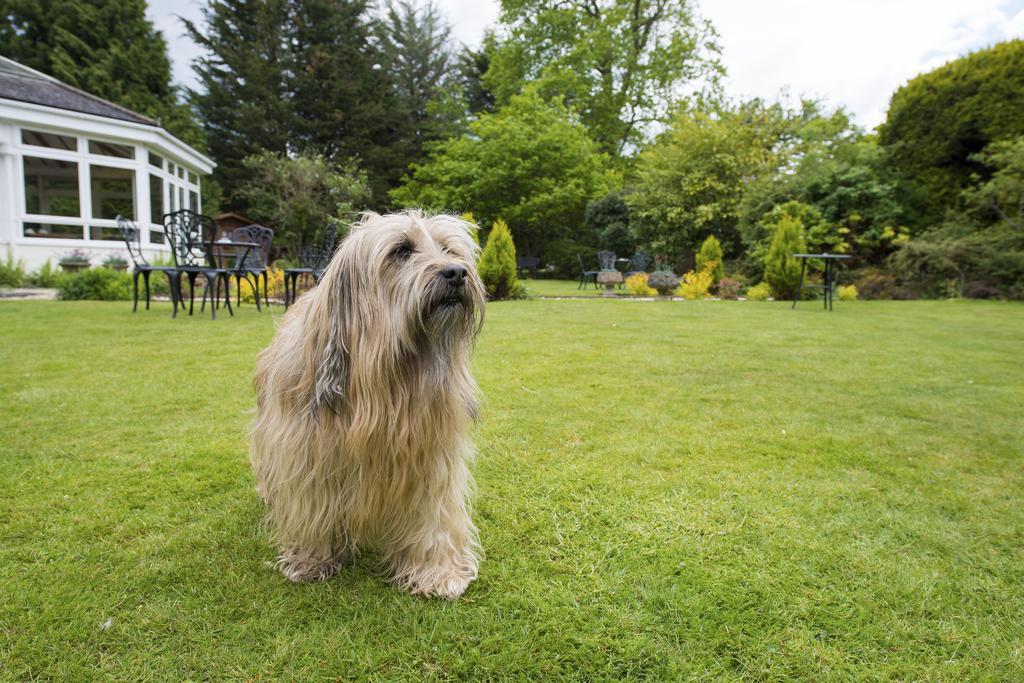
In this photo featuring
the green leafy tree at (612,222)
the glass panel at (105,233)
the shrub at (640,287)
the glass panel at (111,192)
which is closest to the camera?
the shrub at (640,287)

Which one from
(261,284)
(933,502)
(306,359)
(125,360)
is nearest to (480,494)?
(306,359)

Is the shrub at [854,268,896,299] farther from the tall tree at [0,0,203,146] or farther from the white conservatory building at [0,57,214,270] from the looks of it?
the tall tree at [0,0,203,146]

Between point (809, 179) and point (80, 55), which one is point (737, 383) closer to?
point (809, 179)

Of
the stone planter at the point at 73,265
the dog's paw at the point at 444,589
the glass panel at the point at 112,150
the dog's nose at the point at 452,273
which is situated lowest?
the dog's paw at the point at 444,589

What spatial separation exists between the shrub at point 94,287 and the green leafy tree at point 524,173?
13.8 meters

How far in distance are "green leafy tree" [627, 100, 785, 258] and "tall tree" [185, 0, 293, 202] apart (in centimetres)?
1893

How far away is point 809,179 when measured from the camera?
1630cm

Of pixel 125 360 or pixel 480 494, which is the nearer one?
pixel 480 494

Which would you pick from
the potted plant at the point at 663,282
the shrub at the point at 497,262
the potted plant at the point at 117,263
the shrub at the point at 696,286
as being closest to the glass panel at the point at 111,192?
the potted plant at the point at 117,263

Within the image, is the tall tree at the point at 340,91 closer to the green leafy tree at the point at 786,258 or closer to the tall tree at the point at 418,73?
the tall tree at the point at 418,73

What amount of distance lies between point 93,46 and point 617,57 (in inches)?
993

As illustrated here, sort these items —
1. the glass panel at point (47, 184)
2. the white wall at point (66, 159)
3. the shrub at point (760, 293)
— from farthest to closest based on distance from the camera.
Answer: the glass panel at point (47, 184)
the white wall at point (66, 159)
the shrub at point (760, 293)

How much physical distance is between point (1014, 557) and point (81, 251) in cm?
1977

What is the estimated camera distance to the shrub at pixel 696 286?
15148mm
